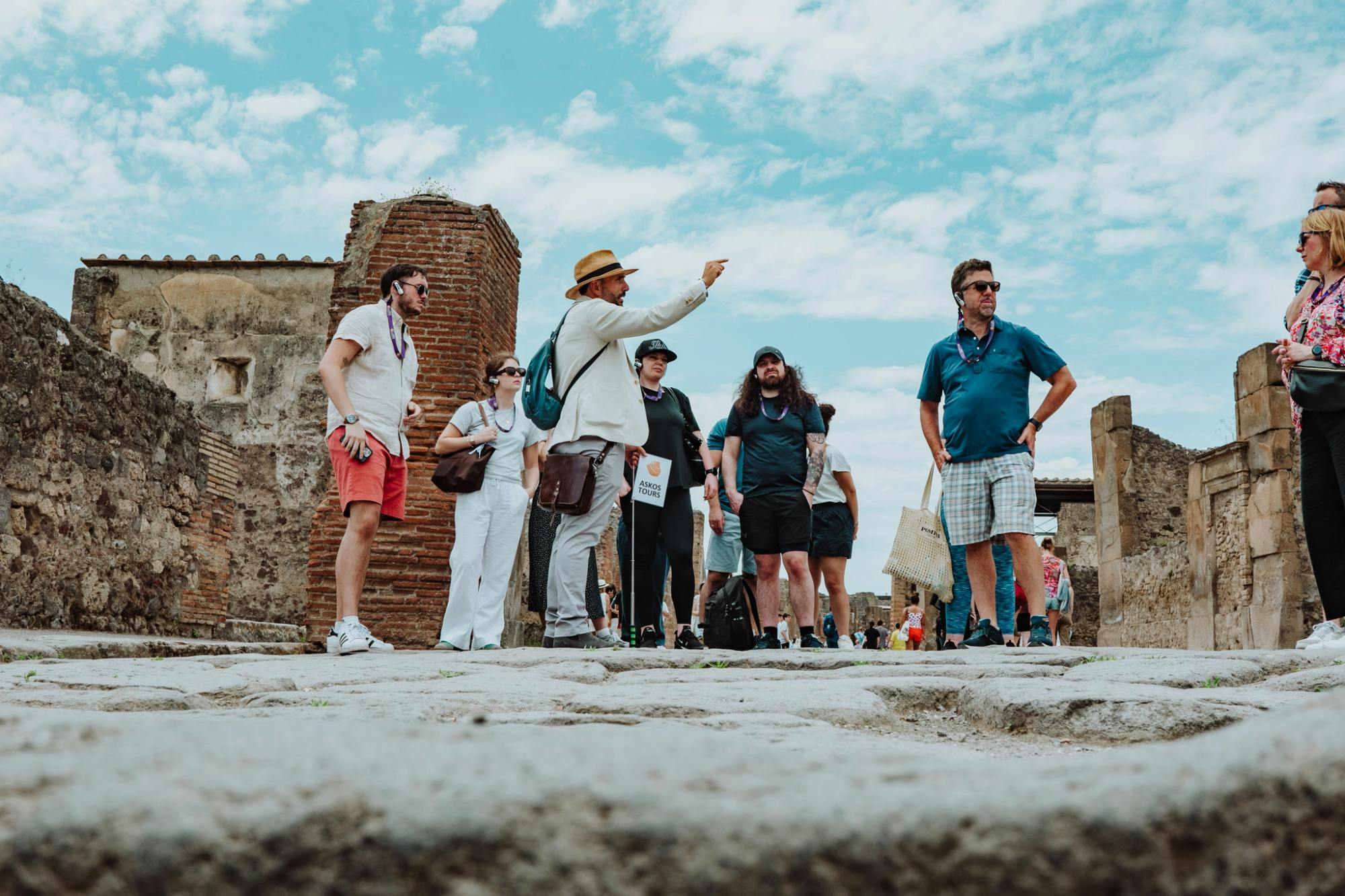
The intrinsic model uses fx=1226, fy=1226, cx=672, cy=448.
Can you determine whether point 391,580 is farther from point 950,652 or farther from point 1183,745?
point 1183,745

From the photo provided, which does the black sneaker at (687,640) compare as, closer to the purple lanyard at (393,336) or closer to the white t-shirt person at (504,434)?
the white t-shirt person at (504,434)

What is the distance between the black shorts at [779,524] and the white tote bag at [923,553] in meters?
1.03

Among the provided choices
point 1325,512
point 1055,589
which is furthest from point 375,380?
point 1055,589

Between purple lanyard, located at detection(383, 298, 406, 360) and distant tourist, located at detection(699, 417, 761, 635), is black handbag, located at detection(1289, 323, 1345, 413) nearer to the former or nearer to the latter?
distant tourist, located at detection(699, 417, 761, 635)

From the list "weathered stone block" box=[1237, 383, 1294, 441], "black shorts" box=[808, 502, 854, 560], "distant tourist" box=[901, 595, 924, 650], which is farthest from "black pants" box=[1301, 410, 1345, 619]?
"distant tourist" box=[901, 595, 924, 650]

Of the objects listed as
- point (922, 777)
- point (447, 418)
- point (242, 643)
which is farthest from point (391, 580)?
point (922, 777)

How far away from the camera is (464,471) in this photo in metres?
6.36

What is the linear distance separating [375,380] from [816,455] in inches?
100.0

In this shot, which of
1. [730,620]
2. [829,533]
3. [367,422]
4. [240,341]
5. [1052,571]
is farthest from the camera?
[240,341]

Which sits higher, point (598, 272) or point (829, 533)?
point (598, 272)

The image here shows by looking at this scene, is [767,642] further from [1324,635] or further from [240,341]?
[240,341]

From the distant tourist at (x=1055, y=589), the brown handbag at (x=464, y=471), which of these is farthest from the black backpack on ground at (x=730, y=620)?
the distant tourist at (x=1055, y=589)

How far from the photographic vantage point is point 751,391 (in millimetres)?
6844

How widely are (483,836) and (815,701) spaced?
2.17 m
